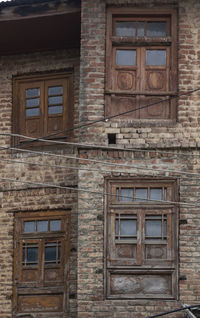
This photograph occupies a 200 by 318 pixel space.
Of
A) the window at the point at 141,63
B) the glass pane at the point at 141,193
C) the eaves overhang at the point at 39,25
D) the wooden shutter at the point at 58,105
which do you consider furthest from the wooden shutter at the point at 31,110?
the glass pane at the point at 141,193

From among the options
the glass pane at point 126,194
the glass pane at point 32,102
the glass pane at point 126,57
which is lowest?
the glass pane at point 126,194

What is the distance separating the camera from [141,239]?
51.4ft

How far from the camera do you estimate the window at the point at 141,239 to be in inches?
610

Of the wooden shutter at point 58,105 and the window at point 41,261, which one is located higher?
the wooden shutter at point 58,105

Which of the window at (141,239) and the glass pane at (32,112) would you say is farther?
the glass pane at (32,112)

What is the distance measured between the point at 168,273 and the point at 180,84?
3.44m

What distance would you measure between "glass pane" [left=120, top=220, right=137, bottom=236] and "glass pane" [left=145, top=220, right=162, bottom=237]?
230 millimetres

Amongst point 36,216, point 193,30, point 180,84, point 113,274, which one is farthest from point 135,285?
point 193,30

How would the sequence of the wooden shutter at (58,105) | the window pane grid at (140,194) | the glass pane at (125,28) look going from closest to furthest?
the window pane grid at (140,194) < the glass pane at (125,28) < the wooden shutter at (58,105)

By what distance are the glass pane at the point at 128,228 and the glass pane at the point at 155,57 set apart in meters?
3.01

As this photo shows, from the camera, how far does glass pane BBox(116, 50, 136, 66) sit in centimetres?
1652

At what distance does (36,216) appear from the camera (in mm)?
16984

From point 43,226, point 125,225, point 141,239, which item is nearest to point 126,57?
point 125,225

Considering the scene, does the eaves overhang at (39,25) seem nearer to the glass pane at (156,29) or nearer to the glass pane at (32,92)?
the glass pane at (32,92)
